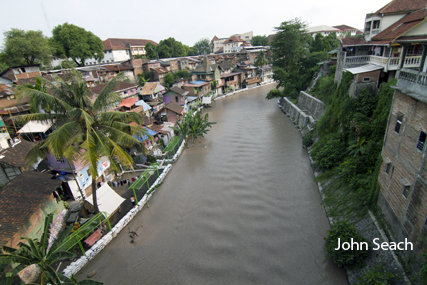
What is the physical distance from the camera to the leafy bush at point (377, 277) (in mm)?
8281

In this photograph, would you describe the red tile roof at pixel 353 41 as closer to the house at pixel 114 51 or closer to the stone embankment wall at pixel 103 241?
the stone embankment wall at pixel 103 241

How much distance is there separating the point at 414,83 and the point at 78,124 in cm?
1547

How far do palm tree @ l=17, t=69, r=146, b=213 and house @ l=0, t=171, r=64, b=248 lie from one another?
5.86 ft

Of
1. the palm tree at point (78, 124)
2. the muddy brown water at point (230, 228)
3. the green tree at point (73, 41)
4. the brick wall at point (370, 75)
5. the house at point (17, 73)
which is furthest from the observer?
the green tree at point (73, 41)

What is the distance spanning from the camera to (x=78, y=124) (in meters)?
11.4

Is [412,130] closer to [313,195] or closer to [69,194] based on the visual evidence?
[313,195]

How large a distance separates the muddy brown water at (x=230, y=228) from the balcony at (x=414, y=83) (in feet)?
28.1

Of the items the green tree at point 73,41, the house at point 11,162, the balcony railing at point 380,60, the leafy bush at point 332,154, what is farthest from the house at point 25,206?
the green tree at point 73,41

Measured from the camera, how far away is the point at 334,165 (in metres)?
16.8

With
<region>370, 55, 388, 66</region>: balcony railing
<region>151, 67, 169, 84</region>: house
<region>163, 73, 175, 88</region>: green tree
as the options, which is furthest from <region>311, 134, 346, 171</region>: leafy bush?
<region>151, 67, 169, 84</region>: house

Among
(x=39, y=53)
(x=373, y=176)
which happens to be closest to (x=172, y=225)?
(x=373, y=176)

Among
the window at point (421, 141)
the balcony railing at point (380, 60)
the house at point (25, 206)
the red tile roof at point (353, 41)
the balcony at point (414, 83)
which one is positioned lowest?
the house at point (25, 206)

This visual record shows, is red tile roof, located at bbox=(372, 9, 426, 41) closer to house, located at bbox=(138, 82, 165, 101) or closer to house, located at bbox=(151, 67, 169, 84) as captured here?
house, located at bbox=(138, 82, 165, 101)

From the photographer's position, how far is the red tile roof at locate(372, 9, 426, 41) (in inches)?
632
